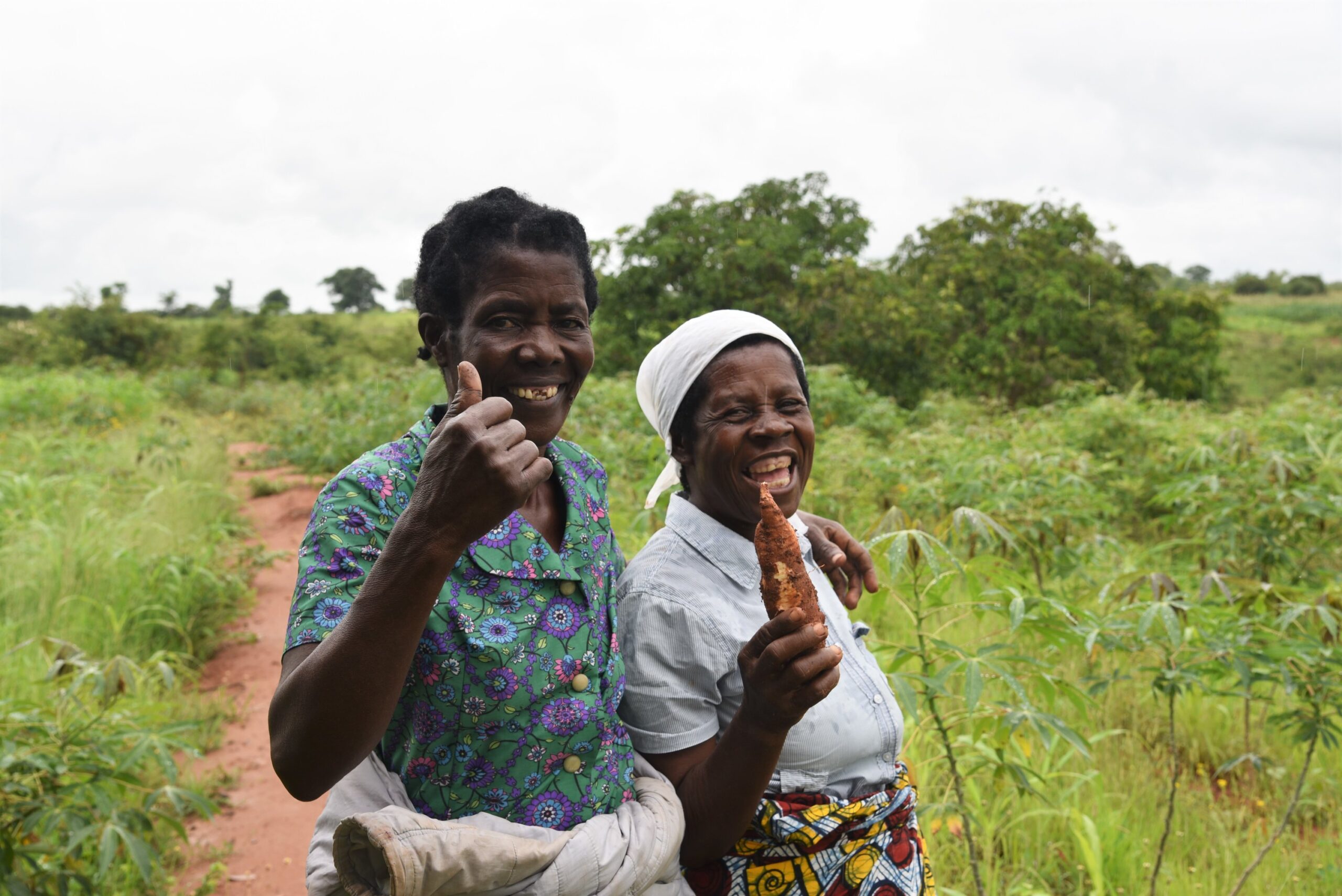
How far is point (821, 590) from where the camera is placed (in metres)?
1.76

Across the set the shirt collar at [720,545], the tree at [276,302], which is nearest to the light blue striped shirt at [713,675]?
the shirt collar at [720,545]

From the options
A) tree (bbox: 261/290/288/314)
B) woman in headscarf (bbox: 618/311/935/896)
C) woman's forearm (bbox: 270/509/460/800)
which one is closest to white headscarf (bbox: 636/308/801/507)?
woman in headscarf (bbox: 618/311/935/896)

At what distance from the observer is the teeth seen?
4.42 feet

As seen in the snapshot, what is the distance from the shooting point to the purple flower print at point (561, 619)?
1.30m

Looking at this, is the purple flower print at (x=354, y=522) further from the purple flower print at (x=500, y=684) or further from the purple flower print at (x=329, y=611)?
the purple flower print at (x=500, y=684)

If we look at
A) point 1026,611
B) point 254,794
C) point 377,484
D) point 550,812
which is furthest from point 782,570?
point 254,794

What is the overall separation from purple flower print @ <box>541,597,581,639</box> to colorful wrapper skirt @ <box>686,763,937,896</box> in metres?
0.42

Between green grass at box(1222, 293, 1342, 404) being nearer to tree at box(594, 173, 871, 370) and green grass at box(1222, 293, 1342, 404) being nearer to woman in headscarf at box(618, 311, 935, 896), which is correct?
tree at box(594, 173, 871, 370)

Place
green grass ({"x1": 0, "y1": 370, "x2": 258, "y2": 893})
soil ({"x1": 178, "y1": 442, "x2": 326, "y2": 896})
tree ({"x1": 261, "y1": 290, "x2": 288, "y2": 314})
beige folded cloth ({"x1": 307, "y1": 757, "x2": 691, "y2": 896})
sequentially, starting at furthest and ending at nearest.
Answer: tree ({"x1": 261, "y1": 290, "x2": 288, "y2": 314}), soil ({"x1": 178, "y1": 442, "x2": 326, "y2": 896}), green grass ({"x1": 0, "y1": 370, "x2": 258, "y2": 893}), beige folded cloth ({"x1": 307, "y1": 757, "x2": 691, "y2": 896})

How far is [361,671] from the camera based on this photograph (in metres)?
1.00

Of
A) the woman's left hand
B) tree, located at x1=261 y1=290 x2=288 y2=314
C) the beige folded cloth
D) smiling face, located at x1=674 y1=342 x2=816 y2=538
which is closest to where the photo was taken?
the beige folded cloth

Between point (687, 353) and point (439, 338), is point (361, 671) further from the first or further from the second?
point (687, 353)

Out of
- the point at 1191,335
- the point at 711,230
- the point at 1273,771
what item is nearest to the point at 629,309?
the point at 711,230

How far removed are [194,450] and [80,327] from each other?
51.2 ft
